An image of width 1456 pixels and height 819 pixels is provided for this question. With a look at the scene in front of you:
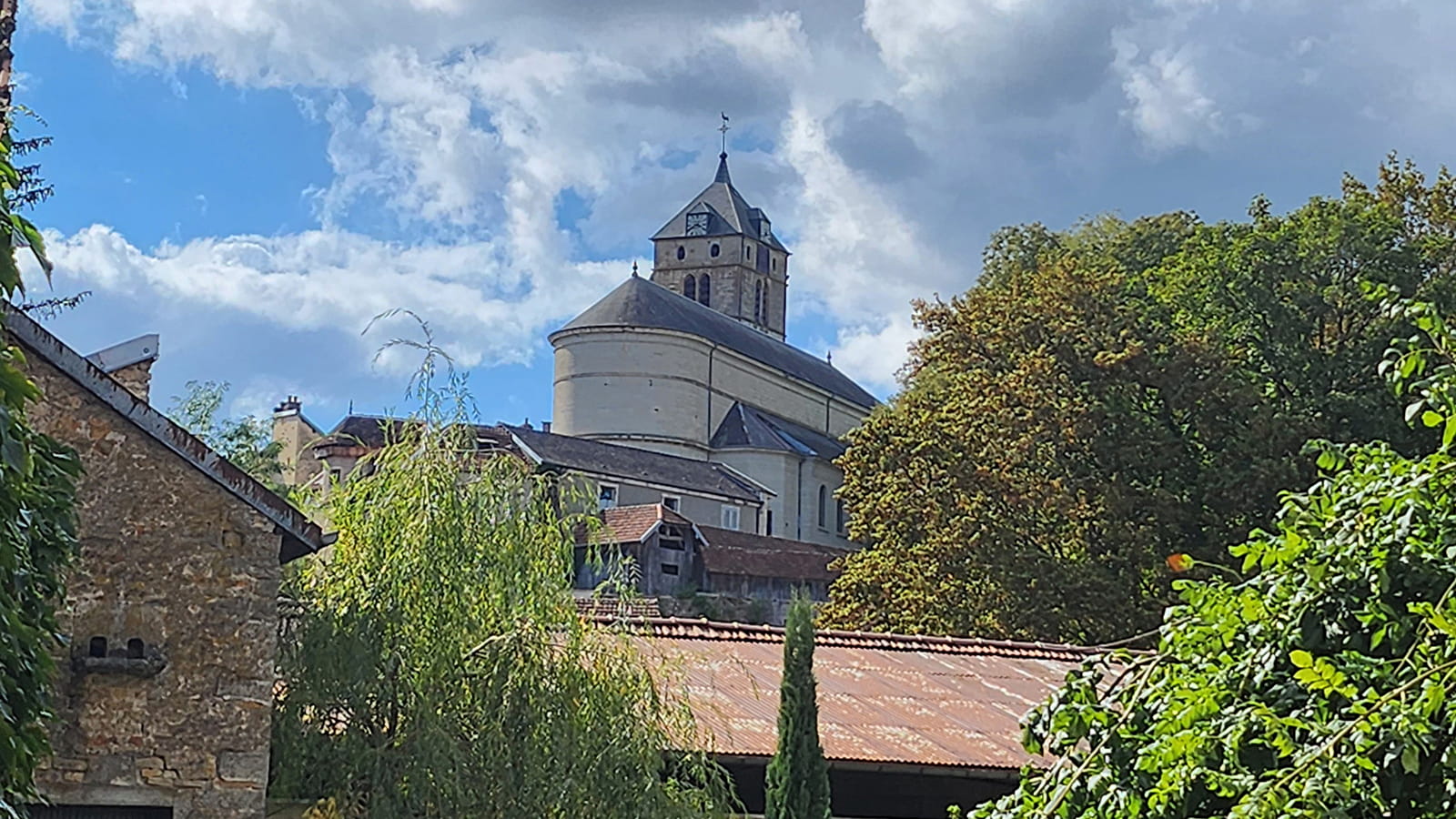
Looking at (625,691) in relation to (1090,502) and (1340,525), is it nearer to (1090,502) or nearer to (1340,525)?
(1340,525)

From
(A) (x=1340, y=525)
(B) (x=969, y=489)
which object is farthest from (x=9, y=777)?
(B) (x=969, y=489)

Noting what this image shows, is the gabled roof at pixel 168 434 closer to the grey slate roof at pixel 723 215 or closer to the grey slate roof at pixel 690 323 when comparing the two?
the grey slate roof at pixel 690 323

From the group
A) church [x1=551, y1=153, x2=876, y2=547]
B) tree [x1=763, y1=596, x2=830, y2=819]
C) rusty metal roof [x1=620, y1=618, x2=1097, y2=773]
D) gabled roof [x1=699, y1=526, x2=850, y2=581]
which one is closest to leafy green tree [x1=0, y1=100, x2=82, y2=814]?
rusty metal roof [x1=620, y1=618, x2=1097, y2=773]

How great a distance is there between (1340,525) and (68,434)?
26.0ft

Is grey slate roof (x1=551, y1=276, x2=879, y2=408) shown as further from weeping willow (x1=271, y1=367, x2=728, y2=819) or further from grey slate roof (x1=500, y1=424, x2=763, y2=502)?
weeping willow (x1=271, y1=367, x2=728, y2=819)

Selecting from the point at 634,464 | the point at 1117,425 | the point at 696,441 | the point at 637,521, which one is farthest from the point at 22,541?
the point at 696,441

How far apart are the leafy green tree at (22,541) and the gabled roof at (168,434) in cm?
341

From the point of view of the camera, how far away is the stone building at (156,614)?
419 inches

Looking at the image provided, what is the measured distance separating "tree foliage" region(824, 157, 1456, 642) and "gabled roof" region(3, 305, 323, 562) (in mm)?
18377

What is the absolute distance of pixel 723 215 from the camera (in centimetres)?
9469

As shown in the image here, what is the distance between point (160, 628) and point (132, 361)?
8.20 ft

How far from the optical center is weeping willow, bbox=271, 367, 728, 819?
10.8 m

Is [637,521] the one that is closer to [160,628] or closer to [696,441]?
[696,441]

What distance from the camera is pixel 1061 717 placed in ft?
19.0
